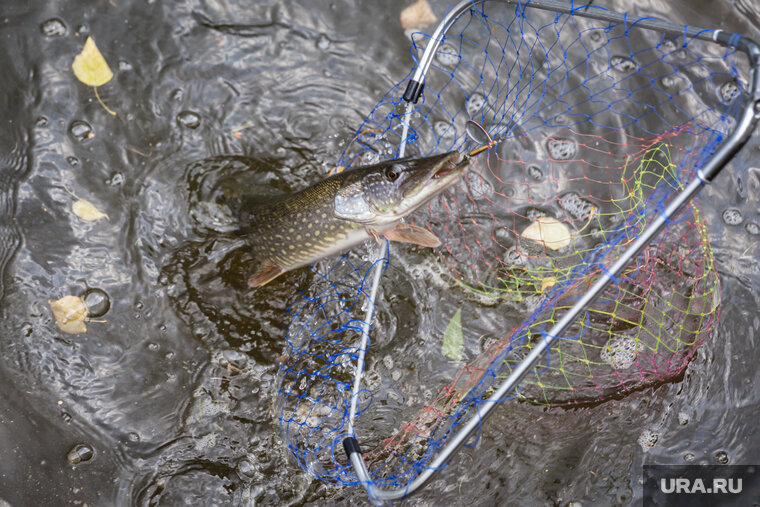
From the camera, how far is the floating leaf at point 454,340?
129 inches

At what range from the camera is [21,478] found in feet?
9.35

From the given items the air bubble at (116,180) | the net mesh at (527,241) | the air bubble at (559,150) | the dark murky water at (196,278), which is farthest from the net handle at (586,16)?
the air bubble at (116,180)

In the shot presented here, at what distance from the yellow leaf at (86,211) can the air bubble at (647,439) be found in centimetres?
343

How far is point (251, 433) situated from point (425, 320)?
3.91 ft

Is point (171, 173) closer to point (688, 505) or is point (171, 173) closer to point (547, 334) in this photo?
point (547, 334)

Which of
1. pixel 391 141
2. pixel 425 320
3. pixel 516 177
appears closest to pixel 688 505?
pixel 425 320

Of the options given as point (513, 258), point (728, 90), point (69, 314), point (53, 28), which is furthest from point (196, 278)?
point (728, 90)

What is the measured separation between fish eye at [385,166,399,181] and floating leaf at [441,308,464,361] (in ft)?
3.95

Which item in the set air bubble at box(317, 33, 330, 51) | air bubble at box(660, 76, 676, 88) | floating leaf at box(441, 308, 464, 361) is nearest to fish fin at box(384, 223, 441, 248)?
floating leaf at box(441, 308, 464, 361)

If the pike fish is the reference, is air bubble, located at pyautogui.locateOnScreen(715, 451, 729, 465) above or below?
below

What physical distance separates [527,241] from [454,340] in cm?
82

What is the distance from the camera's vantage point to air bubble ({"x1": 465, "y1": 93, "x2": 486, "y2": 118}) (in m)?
3.68

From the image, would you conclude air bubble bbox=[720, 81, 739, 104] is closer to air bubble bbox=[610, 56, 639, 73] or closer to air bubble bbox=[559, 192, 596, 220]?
air bubble bbox=[610, 56, 639, 73]

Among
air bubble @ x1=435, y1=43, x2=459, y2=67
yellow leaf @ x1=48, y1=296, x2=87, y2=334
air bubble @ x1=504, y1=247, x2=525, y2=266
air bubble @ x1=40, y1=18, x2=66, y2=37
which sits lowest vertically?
yellow leaf @ x1=48, y1=296, x2=87, y2=334
